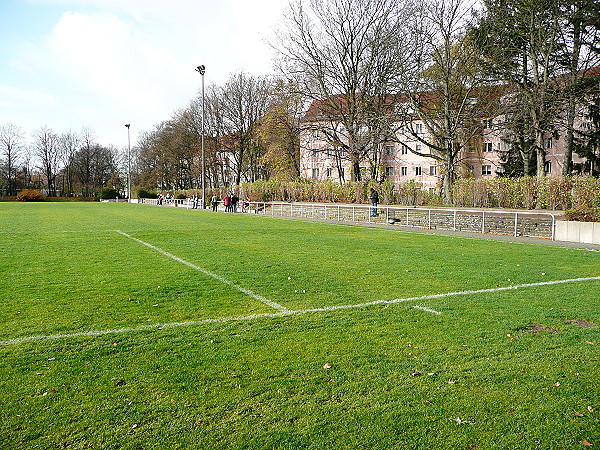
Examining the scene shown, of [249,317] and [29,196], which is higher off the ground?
[29,196]

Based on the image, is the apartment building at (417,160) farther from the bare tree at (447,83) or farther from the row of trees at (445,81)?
the bare tree at (447,83)

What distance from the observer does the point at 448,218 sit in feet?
72.5

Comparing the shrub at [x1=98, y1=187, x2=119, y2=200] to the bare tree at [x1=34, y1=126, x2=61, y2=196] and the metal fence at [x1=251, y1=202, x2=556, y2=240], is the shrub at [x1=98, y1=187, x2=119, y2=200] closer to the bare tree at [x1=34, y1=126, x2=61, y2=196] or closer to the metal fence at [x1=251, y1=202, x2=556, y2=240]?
the bare tree at [x1=34, y1=126, x2=61, y2=196]

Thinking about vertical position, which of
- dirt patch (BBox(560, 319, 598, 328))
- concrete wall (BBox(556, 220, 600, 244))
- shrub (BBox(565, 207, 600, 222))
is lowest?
dirt patch (BBox(560, 319, 598, 328))

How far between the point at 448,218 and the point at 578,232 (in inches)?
250

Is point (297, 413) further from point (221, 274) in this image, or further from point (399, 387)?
point (221, 274)

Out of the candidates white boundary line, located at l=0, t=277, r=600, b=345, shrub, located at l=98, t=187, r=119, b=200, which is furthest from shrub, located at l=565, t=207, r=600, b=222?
shrub, located at l=98, t=187, r=119, b=200

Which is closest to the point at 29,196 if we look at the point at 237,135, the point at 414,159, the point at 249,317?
the point at 237,135

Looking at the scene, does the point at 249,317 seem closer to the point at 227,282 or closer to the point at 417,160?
the point at 227,282

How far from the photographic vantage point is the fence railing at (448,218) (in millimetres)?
18281

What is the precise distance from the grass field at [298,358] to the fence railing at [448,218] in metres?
8.71

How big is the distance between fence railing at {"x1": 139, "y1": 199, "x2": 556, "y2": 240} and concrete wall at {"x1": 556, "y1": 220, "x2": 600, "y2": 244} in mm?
269

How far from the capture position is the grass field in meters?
3.39

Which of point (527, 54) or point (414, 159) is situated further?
point (414, 159)
